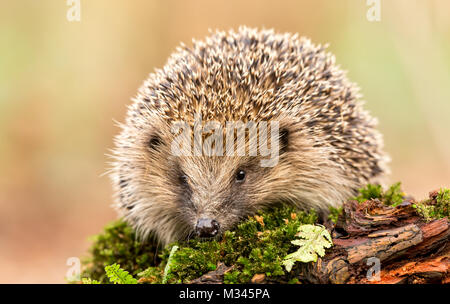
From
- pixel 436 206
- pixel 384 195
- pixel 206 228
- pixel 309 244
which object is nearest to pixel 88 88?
pixel 206 228

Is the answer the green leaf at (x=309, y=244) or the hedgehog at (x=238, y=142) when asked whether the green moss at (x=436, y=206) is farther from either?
the hedgehog at (x=238, y=142)

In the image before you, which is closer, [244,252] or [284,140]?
[244,252]

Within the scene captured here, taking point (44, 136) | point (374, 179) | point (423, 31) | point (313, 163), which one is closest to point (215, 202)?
point (313, 163)

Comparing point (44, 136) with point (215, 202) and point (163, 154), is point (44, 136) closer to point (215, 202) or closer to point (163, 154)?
point (163, 154)

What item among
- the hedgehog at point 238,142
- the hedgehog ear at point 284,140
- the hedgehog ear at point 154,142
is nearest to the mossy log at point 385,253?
the hedgehog at point 238,142

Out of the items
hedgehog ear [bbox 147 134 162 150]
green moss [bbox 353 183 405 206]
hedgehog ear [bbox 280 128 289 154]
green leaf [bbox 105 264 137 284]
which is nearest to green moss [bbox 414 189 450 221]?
green moss [bbox 353 183 405 206]

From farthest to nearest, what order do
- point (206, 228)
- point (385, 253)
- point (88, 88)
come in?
point (88, 88), point (206, 228), point (385, 253)

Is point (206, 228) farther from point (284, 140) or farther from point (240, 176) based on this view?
point (284, 140)
